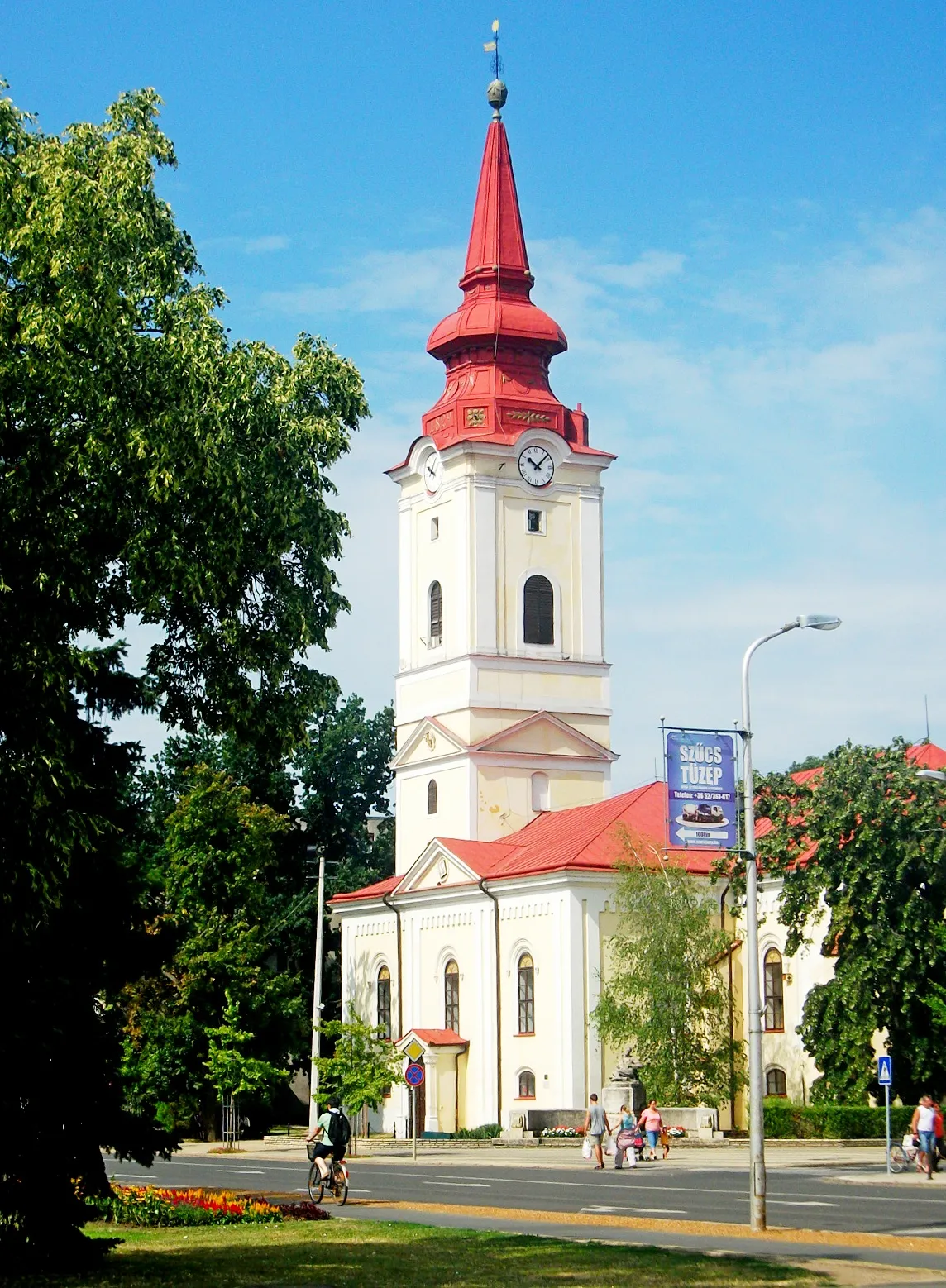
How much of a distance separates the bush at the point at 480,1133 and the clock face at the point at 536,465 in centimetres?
2262

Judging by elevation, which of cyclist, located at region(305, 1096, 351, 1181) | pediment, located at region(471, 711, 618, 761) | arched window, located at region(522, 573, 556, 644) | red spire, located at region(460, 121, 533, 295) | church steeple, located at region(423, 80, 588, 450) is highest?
red spire, located at region(460, 121, 533, 295)

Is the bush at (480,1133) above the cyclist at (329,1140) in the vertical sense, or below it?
below

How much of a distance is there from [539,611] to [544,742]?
4.74 metres

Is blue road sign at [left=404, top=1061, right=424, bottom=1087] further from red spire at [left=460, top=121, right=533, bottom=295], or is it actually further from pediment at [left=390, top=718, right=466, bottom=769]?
red spire at [left=460, top=121, right=533, bottom=295]

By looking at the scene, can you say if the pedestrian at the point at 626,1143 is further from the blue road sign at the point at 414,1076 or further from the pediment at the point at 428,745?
the pediment at the point at 428,745

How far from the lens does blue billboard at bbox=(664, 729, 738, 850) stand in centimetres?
2233

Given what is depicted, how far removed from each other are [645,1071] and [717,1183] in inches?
749

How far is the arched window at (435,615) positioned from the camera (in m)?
66.9

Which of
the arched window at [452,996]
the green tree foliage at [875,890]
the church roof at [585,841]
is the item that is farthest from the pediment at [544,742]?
the green tree foliage at [875,890]

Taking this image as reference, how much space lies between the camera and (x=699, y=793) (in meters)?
22.4

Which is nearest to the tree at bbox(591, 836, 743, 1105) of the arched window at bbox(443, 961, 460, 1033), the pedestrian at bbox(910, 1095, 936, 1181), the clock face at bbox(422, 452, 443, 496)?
the arched window at bbox(443, 961, 460, 1033)

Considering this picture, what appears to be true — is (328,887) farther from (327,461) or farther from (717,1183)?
(327,461)

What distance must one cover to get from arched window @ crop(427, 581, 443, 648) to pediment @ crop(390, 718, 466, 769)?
9.76 ft

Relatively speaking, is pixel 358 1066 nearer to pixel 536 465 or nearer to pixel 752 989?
pixel 536 465
